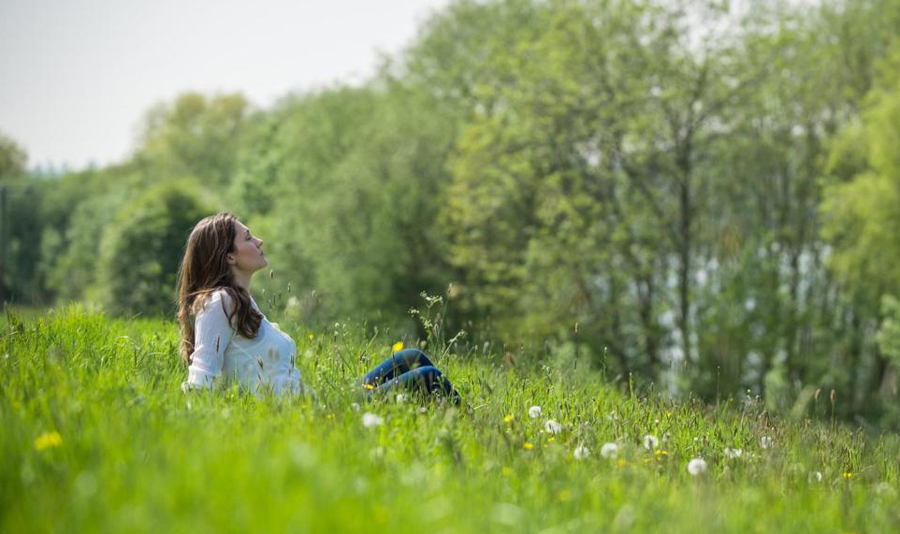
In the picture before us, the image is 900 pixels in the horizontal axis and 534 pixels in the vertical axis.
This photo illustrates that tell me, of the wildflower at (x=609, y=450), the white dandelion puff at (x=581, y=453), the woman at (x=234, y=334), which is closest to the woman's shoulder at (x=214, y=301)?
the woman at (x=234, y=334)

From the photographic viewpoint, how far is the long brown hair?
561cm

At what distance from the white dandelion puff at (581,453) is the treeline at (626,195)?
16754 mm

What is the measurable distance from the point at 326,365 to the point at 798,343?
29.4 metres

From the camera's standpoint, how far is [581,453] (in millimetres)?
4242

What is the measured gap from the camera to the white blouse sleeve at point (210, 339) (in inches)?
197

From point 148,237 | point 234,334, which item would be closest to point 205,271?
point 234,334

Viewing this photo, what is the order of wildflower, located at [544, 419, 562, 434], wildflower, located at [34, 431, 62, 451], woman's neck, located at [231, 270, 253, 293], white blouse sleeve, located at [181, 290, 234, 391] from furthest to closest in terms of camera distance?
woman's neck, located at [231, 270, 253, 293] < white blouse sleeve, located at [181, 290, 234, 391] < wildflower, located at [544, 419, 562, 434] < wildflower, located at [34, 431, 62, 451]

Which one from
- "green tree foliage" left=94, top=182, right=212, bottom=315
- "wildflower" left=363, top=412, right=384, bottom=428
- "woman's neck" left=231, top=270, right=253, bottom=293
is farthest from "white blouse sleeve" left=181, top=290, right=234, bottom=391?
"green tree foliage" left=94, top=182, right=212, bottom=315

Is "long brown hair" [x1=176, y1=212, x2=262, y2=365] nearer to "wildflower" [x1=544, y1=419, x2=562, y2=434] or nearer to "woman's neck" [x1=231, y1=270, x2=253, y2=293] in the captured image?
"woman's neck" [x1=231, y1=270, x2=253, y2=293]

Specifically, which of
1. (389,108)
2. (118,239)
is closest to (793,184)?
(389,108)

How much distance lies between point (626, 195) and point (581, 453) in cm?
2535

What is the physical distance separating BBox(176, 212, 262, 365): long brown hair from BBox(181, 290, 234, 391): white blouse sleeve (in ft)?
0.49

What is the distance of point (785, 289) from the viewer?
30391mm

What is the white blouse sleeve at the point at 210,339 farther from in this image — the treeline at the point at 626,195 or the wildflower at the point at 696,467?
the treeline at the point at 626,195
